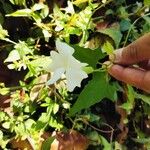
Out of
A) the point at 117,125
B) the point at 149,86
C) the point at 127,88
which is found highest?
the point at 149,86

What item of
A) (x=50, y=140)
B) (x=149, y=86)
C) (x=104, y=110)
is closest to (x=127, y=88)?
(x=104, y=110)

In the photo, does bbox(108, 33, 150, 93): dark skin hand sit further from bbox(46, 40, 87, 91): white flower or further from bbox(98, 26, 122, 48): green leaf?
bbox(98, 26, 122, 48): green leaf

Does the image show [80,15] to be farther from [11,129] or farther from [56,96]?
[11,129]

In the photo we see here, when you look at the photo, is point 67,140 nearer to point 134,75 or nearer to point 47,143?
point 47,143

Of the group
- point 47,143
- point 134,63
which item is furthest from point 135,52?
point 47,143

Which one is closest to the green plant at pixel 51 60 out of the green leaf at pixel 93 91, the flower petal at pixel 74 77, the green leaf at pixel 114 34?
the green leaf at pixel 114 34

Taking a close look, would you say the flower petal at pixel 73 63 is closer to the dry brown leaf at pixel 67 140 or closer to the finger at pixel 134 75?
the finger at pixel 134 75

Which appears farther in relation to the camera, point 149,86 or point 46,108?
point 46,108
